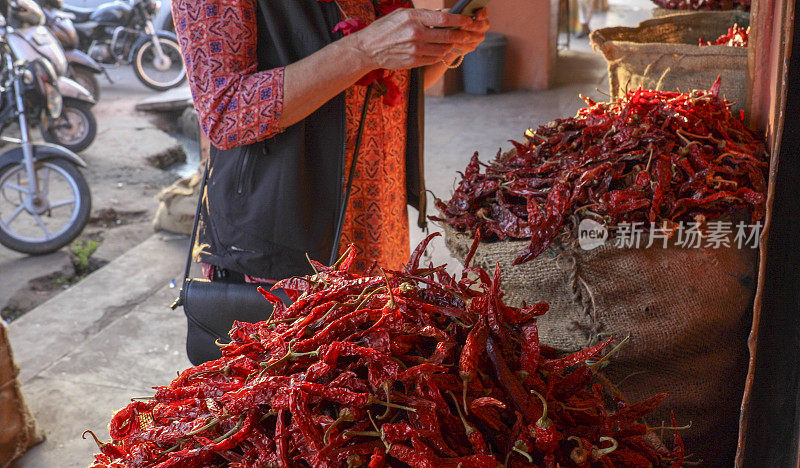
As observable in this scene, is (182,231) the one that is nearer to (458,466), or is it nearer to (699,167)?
(699,167)

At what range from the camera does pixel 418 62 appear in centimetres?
Answer: 189

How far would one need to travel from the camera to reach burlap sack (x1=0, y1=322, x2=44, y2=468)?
2.96 meters

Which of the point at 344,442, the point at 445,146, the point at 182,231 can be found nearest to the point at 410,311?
the point at 344,442

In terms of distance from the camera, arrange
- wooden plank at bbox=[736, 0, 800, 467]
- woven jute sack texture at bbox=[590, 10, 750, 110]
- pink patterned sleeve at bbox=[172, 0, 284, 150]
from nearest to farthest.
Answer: wooden plank at bbox=[736, 0, 800, 467]
pink patterned sleeve at bbox=[172, 0, 284, 150]
woven jute sack texture at bbox=[590, 10, 750, 110]

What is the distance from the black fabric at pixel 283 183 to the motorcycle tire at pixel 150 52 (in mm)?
8921

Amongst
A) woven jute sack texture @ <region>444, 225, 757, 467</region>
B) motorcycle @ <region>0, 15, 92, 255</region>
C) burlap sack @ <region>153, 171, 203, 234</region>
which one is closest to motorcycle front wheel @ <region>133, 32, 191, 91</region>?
motorcycle @ <region>0, 15, 92, 255</region>

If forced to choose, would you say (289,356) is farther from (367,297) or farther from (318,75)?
(318,75)

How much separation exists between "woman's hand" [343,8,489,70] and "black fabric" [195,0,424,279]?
0.17 m

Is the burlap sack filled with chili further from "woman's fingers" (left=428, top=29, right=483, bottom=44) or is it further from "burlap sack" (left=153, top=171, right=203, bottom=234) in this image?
"burlap sack" (left=153, top=171, right=203, bottom=234)

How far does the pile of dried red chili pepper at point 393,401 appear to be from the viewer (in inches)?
44.0

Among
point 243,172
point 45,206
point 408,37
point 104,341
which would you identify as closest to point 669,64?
point 408,37

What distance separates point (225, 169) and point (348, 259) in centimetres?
62

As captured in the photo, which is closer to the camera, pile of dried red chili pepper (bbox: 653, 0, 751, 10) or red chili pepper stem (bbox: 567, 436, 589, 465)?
red chili pepper stem (bbox: 567, 436, 589, 465)

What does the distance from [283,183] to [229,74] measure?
1.06ft
